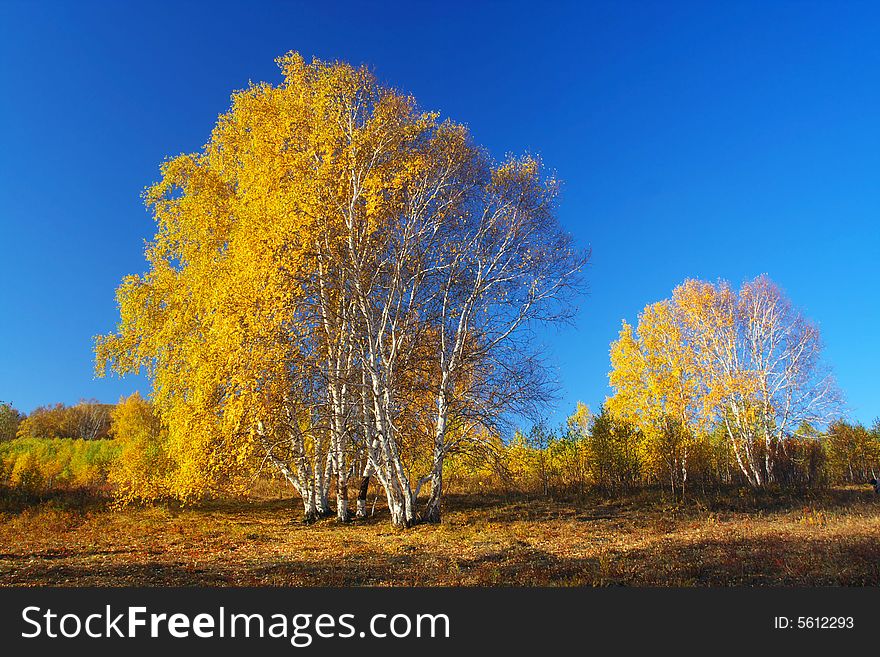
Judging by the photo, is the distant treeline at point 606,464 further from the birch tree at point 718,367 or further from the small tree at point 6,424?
the small tree at point 6,424

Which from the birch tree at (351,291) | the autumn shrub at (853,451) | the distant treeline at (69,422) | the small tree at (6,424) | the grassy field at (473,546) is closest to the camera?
the grassy field at (473,546)

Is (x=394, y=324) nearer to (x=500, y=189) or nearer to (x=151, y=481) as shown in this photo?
(x=500, y=189)

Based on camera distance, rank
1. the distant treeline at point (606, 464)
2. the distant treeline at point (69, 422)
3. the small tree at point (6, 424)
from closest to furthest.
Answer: the distant treeline at point (606, 464) → the small tree at point (6, 424) → the distant treeline at point (69, 422)

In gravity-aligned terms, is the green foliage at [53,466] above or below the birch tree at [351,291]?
below

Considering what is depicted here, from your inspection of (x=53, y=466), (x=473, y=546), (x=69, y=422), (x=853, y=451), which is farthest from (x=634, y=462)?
(x=69, y=422)

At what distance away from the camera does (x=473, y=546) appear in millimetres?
11789

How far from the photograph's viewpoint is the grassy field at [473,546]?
8.40m

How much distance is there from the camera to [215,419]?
1457 centimetres

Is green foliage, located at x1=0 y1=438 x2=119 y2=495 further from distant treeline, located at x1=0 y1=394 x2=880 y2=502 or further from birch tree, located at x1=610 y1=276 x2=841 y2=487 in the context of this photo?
birch tree, located at x1=610 y1=276 x2=841 y2=487

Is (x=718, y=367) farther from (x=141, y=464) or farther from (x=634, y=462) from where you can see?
(x=141, y=464)

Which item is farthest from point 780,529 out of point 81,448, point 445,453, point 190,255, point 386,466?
point 81,448

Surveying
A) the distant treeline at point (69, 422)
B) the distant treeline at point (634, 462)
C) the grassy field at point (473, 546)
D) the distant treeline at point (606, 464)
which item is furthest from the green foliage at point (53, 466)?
the distant treeline at point (69, 422)

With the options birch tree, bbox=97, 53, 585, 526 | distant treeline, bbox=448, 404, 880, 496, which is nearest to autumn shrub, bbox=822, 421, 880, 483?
distant treeline, bbox=448, 404, 880, 496

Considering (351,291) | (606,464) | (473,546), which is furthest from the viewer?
(606,464)
